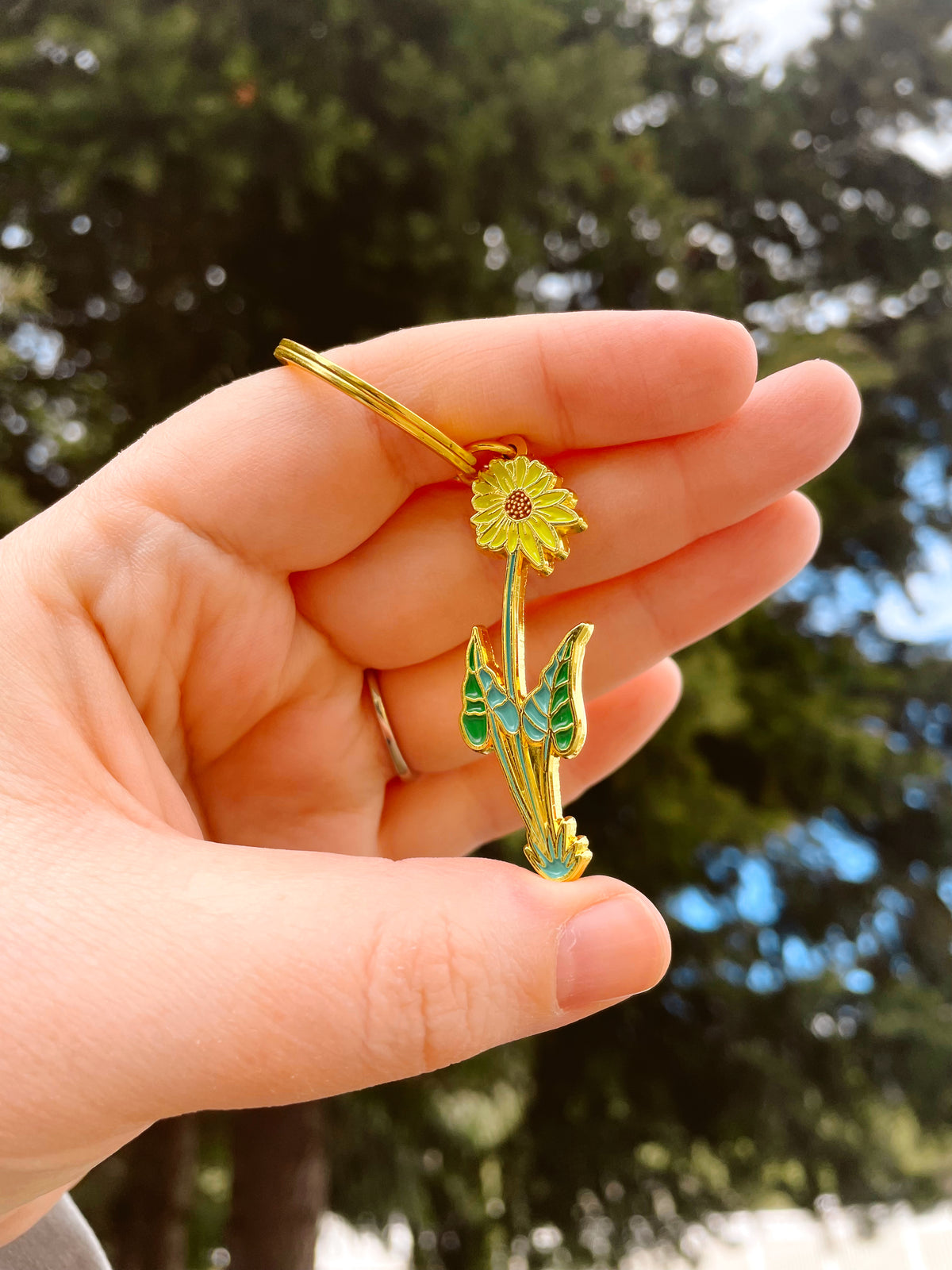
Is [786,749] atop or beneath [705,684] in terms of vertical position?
beneath

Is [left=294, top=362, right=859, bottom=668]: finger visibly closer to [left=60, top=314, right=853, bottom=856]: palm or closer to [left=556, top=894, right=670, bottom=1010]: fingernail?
[left=60, top=314, right=853, bottom=856]: palm

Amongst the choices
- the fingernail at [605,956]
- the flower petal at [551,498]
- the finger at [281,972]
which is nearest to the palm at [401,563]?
the flower petal at [551,498]

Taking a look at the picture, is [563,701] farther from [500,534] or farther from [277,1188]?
[277,1188]

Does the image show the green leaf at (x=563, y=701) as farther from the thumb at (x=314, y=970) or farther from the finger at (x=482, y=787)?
the finger at (x=482, y=787)

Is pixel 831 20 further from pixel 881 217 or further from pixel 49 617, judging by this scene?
pixel 49 617

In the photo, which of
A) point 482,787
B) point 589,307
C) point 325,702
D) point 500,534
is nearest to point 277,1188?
point 482,787

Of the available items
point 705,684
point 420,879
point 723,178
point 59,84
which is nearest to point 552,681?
point 420,879

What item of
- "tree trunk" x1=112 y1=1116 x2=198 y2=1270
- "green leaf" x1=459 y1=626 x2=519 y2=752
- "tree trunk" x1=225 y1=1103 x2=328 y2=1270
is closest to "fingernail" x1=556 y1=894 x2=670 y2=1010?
"green leaf" x1=459 y1=626 x2=519 y2=752
